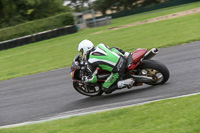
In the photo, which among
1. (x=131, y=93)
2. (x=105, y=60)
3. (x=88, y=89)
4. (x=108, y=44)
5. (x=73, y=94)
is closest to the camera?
(x=105, y=60)

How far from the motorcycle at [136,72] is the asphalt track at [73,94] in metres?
0.23

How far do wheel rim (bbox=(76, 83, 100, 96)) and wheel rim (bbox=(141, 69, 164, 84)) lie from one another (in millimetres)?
1381

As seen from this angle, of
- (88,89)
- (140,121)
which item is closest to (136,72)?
A: (88,89)

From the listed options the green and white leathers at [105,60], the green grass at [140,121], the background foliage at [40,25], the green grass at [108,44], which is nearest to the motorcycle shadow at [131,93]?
the green and white leathers at [105,60]

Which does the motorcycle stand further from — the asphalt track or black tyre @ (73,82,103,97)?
the asphalt track

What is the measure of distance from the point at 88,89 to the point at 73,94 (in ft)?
2.15

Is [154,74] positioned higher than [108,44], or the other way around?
[154,74]

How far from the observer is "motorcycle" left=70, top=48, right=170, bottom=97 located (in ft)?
21.8

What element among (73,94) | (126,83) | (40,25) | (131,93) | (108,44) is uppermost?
(126,83)

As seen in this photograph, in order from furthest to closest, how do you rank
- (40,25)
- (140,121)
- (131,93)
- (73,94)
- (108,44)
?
(40,25), (108,44), (73,94), (131,93), (140,121)

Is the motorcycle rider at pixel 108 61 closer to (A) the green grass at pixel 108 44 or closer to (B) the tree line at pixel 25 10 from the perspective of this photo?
(A) the green grass at pixel 108 44

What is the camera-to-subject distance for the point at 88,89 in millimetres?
7668

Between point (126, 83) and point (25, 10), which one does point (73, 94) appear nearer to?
point (126, 83)

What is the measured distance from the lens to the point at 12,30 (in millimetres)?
30094
